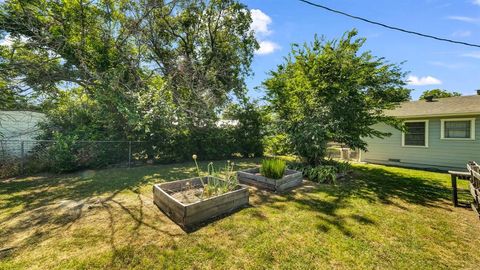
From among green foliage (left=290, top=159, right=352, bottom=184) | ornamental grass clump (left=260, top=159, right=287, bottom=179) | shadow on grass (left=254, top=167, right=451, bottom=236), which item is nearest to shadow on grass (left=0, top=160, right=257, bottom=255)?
shadow on grass (left=254, top=167, right=451, bottom=236)

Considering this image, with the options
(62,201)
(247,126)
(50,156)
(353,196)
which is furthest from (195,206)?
(247,126)

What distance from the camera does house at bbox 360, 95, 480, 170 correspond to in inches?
332

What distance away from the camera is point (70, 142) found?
7191 millimetres

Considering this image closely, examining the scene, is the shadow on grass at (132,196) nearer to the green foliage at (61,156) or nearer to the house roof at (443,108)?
the green foliage at (61,156)

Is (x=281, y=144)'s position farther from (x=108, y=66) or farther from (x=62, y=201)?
(x=108, y=66)

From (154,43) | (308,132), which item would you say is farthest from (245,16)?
(308,132)

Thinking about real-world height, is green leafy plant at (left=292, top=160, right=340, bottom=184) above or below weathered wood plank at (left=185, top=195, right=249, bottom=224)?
above

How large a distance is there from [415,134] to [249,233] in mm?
10513

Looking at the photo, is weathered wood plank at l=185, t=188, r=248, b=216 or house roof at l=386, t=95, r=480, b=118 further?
house roof at l=386, t=95, r=480, b=118

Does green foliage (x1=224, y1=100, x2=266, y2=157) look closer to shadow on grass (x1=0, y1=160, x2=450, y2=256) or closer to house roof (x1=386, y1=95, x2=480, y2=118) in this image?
shadow on grass (x1=0, y1=160, x2=450, y2=256)

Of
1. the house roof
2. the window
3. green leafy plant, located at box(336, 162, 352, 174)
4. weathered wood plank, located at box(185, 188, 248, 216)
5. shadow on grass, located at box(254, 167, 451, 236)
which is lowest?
shadow on grass, located at box(254, 167, 451, 236)

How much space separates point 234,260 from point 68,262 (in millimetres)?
1818

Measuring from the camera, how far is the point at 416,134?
32.2 feet

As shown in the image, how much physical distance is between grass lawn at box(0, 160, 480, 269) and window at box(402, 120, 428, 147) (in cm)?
569
